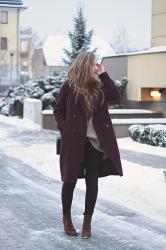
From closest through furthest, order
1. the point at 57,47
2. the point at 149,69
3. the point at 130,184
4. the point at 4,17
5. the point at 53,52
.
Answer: the point at 130,184 → the point at 149,69 → the point at 4,17 → the point at 53,52 → the point at 57,47

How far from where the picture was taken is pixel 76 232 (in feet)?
21.0

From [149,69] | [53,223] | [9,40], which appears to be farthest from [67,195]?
[9,40]

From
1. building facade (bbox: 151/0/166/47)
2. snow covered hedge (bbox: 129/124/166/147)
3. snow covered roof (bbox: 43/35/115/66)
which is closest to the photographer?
snow covered hedge (bbox: 129/124/166/147)

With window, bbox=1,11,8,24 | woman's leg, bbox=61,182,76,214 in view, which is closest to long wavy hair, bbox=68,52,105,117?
woman's leg, bbox=61,182,76,214

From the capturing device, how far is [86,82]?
6.23 metres


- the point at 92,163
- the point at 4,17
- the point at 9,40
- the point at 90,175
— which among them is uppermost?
the point at 4,17

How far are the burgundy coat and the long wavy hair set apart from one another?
0.05 m

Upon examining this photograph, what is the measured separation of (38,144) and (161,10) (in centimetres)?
946

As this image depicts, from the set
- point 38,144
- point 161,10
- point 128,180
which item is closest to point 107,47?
point 161,10

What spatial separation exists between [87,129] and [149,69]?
616 inches

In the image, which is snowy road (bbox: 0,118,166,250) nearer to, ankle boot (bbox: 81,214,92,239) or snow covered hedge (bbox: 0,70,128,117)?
ankle boot (bbox: 81,214,92,239)

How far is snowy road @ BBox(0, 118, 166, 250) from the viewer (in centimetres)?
611

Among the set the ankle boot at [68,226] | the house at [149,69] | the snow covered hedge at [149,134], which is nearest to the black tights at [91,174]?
the ankle boot at [68,226]

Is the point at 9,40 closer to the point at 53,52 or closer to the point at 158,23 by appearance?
the point at 53,52
